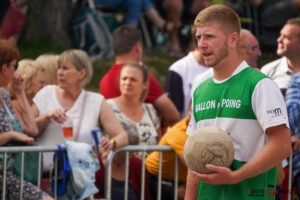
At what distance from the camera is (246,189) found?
4043 millimetres

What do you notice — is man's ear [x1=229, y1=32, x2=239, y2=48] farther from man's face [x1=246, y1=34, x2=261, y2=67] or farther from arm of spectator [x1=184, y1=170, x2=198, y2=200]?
man's face [x1=246, y1=34, x2=261, y2=67]

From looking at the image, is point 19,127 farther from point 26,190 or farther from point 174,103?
point 174,103

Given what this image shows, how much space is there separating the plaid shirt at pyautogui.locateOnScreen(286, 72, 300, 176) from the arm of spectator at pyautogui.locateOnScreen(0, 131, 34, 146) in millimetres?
2355

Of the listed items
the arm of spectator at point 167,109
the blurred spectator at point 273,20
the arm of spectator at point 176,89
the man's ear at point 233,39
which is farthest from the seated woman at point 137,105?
the blurred spectator at point 273,20

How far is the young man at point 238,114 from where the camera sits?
390 cm

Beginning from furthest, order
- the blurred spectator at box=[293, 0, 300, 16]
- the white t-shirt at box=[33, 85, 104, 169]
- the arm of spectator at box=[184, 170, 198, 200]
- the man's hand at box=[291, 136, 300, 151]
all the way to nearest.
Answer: the blurred spectator at box=[293, 0, 300, 16] < the white t-shirt at box=[33, 85, 104, 169] < the man's hand at box=[291, 136, 300, 151] < the arm of spectator at box=[184, 170, 198, 200]

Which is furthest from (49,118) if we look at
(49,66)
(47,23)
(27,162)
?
(47,23)

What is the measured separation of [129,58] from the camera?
303 inches

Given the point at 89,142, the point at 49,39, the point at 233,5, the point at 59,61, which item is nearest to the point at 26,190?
the point at 89,142

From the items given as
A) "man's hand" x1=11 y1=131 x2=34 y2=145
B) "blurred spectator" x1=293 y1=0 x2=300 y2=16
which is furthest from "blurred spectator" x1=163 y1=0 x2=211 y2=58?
"man's hand" x1=11 y1=131 x2=34 y2=145

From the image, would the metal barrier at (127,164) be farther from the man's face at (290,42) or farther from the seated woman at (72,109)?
the man's face at (290,42)

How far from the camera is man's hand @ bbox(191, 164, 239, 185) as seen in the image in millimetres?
3848

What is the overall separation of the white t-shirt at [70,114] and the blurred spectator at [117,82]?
2.43 ft

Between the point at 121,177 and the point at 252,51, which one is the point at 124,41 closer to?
the point at 252,51
